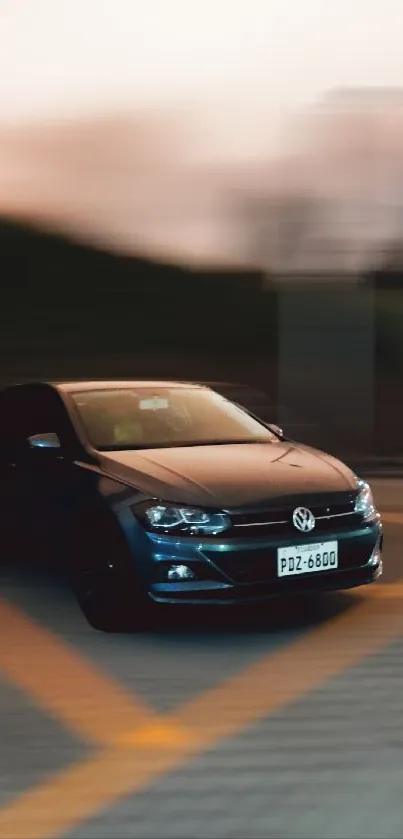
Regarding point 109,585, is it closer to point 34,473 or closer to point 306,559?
point 306,559

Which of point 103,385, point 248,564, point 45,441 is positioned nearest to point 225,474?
point 248,564

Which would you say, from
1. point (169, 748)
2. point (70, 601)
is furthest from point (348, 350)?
point (169, 748)

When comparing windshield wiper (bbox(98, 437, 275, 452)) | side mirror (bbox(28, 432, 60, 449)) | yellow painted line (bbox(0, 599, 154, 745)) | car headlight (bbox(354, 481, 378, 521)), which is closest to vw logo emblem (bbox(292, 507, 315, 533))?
car headlight (bbox(354, 481, 378, 521))

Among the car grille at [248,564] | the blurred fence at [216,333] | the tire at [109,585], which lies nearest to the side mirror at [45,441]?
the tire at [109,585]

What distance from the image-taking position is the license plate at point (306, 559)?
4848 mm

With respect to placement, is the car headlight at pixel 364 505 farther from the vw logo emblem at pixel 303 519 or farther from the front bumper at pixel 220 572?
the front bumper at pixel 220 572

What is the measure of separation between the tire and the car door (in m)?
0.38

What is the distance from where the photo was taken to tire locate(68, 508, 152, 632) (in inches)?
195

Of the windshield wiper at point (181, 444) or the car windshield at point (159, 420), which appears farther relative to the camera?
the car windshield at point (159, 420)

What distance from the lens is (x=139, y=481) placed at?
5047mm

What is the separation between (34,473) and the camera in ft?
19.8

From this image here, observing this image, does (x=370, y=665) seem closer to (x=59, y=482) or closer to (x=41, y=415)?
(x=59, y=482)

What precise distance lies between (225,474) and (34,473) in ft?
4.89

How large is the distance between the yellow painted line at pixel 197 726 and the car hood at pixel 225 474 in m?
0.79
